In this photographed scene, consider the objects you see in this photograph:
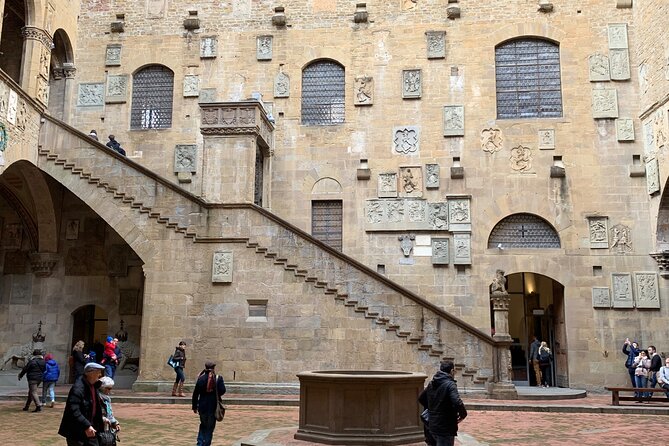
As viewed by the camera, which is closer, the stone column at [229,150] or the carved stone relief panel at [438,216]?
the stone column at [229,150]

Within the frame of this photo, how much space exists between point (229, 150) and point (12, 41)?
32.6 feet

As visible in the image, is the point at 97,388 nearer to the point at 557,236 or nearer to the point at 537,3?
the point at 557,236

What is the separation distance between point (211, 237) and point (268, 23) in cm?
889

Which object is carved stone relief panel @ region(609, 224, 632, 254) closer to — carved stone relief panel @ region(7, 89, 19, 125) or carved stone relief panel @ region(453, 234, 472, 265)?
carved stone relief panel @ region(453, 234, 472, 265)

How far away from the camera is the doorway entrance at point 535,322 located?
69.8ft

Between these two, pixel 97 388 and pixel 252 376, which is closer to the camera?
pixel 97 388

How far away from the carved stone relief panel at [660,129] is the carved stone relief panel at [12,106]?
17.6 m

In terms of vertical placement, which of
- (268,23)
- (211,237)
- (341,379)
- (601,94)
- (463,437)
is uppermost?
A: (268,23)

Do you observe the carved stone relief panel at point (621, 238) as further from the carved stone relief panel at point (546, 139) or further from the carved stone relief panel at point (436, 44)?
the carved stone relief panel at point (436, 44)

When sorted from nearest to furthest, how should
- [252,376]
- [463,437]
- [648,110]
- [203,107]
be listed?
[463,437], [252,376], [203,107], [648,110]

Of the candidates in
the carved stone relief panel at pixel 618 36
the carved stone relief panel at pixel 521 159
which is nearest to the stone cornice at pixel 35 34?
the carved stone relief panel at pixel 521 159

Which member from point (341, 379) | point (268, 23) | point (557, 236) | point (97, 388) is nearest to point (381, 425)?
point (341, 379)

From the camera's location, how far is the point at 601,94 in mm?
21484

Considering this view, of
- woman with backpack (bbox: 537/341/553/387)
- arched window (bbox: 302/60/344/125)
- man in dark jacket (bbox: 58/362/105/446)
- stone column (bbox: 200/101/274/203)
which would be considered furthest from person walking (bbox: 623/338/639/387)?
man in dark jacket (bbox: 58/362/105/446)
